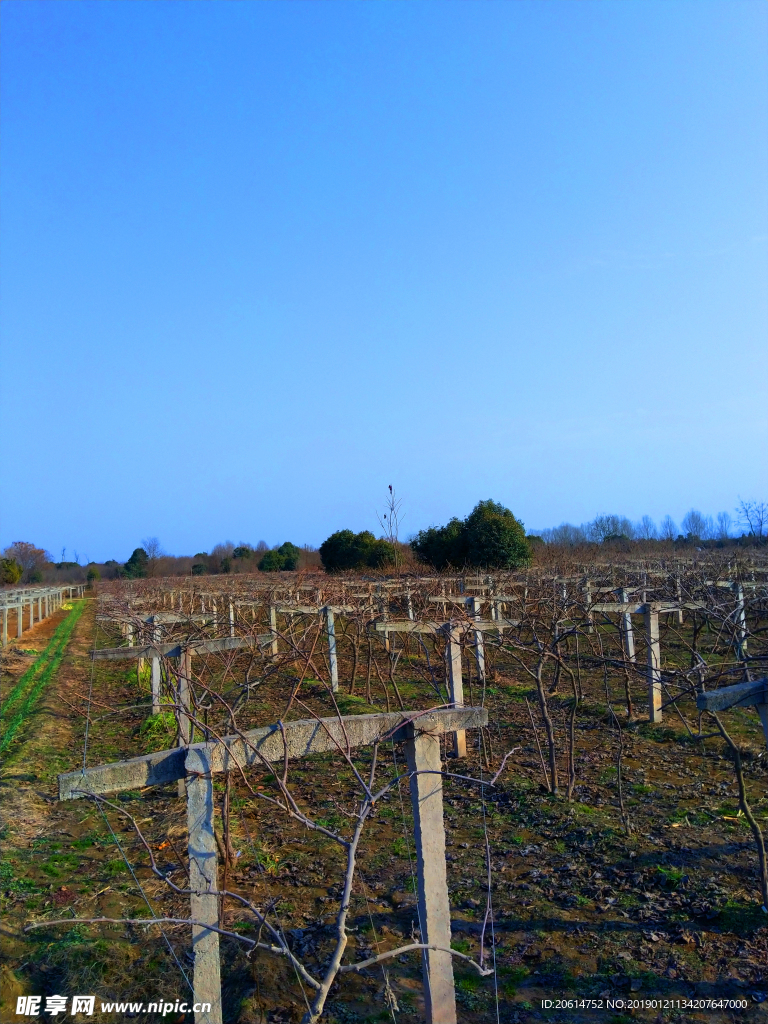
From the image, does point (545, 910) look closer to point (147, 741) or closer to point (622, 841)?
point (622, 841)

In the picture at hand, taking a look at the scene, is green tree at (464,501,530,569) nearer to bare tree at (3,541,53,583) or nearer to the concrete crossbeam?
the concrete crossbeam

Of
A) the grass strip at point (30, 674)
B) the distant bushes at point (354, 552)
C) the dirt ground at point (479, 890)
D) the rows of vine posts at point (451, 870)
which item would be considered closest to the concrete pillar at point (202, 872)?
the rows of vine posts at point (451, 870)

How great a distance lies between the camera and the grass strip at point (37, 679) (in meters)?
10.7

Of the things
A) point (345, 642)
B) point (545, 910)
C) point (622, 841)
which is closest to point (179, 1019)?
point (545, 910)

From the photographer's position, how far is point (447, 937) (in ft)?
10.2

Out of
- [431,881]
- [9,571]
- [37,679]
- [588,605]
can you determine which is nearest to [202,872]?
[431,881]

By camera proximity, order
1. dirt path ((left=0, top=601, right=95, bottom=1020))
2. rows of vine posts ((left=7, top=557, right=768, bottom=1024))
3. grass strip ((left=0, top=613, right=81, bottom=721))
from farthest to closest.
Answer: grass strip ((left=0, top=613, right=81, bottom=721))
dirt path ((left=0, top=601, right=95, bottom=1020))
rows of vine posts ((left=7, top=557, right=768, bottom=1024))

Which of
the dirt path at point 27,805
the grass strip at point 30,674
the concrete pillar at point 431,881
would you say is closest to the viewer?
the concrete pillar at point 431,881

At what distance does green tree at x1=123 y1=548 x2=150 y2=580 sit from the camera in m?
65.4

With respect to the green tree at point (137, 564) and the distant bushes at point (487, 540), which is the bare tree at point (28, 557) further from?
the distant bushes at point (487, 540)

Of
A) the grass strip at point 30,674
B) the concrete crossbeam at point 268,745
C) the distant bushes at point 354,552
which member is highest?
the distant bushes at point 354,552

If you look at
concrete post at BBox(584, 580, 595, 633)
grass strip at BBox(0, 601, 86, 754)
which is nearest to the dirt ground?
concrete post at BBox(584, 580, 595, 633)

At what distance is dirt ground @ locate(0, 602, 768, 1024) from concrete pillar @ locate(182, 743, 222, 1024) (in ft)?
2.19

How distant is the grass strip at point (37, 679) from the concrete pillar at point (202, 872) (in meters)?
7.61
